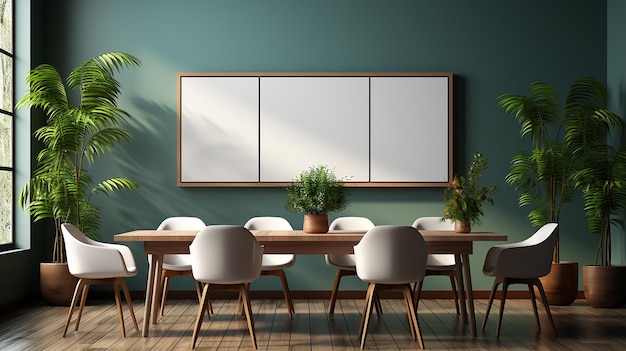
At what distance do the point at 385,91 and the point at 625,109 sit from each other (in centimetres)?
221

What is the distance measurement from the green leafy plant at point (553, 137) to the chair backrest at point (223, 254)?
118 inches

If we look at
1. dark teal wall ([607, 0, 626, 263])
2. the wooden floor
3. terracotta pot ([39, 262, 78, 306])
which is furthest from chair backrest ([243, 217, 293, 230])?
dark teal wall ([607, 0, 626, 263])

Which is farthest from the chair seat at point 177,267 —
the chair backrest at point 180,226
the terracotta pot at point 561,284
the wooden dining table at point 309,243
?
the terracotta pot at point 561,284

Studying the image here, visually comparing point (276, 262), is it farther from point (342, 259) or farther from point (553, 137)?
point (553, 137)

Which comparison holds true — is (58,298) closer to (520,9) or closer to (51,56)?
(51,56)

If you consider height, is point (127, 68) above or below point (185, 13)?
below

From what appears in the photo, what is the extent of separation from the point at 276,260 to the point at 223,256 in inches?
52.2

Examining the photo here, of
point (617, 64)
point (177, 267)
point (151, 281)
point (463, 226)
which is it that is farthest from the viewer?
point (617, 64)

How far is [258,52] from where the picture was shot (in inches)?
263

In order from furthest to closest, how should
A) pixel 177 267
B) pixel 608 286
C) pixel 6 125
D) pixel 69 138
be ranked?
pixel 6 125 → pixel 69 138 → pixel 608 286 → pixel 177 267

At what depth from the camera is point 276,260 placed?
5633 mm

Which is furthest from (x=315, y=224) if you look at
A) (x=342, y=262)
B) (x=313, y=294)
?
(x=313, y=294)

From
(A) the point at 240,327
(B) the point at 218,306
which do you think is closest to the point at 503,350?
(A) the point at 240,327

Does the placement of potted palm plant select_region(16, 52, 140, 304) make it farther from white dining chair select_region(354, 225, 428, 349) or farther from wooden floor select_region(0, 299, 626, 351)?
white dining chair select_region(354, 225, 428, 349)
